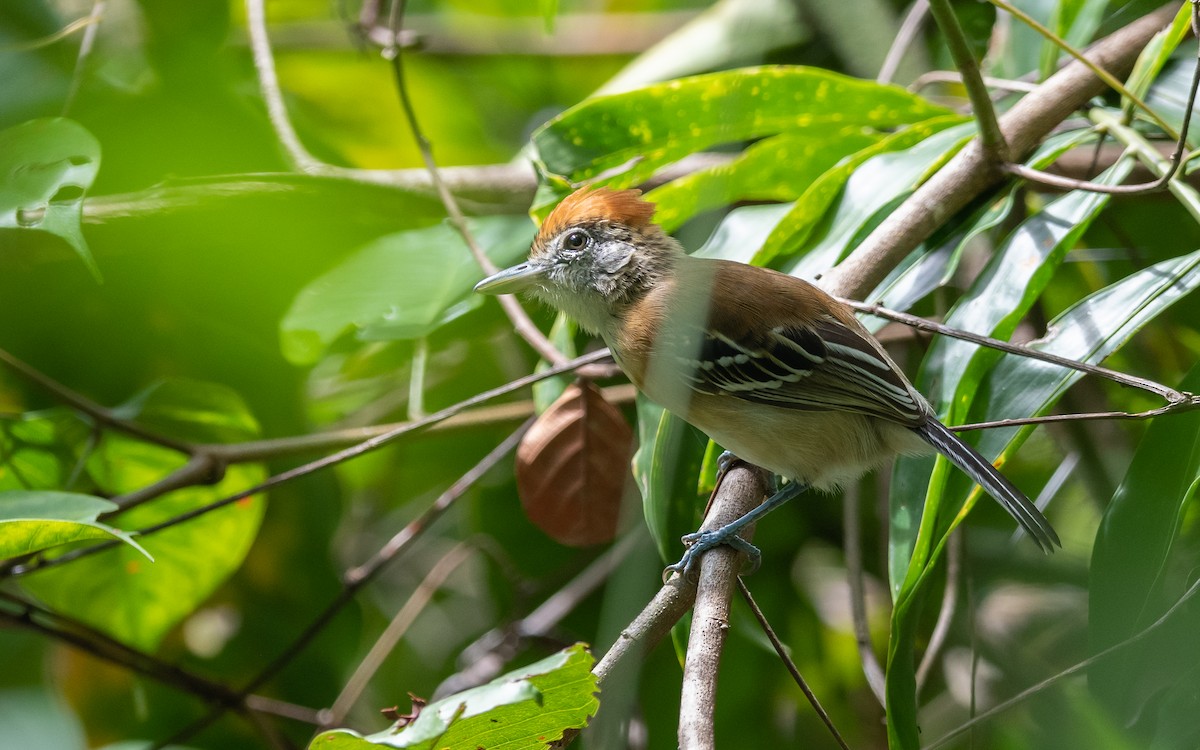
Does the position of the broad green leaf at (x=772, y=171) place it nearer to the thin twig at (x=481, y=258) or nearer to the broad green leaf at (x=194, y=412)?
the thin twig at (x=481, y=258)

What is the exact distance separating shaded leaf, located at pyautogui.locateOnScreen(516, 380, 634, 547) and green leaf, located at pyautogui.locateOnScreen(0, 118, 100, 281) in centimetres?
105

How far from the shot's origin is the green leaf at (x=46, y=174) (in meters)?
1.85

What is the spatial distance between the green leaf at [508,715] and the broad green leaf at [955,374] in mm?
581

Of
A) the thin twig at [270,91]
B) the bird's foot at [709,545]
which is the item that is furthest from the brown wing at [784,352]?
the thin twig at [270,91]

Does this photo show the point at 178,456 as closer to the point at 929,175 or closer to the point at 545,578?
the point at 545,578

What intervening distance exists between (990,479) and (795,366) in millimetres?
553

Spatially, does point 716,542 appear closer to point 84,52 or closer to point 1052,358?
point 1052,358

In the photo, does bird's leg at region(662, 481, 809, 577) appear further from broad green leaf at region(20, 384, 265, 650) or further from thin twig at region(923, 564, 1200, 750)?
broad green leaf at region(20, 384, 265, 650)

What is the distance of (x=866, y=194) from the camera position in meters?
2.33

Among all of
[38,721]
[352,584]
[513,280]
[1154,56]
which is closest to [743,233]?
[513,280]

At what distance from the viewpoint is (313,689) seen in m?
3.06

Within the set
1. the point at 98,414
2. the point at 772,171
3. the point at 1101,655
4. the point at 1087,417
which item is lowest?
the point at 1101,655

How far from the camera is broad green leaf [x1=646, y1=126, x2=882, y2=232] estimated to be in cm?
254

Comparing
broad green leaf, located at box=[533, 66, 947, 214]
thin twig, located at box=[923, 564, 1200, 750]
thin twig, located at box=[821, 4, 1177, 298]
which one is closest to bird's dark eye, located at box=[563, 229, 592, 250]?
broad green leaf, located at box=[533, 66, 947, 214]
